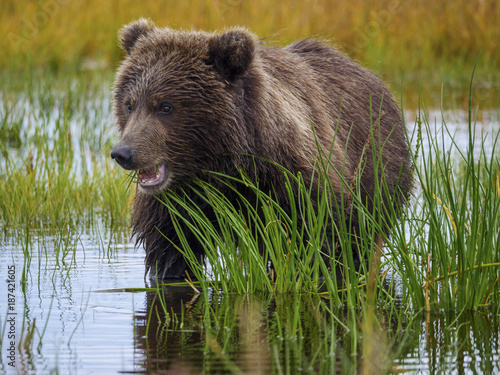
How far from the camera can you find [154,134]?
5.06 meters

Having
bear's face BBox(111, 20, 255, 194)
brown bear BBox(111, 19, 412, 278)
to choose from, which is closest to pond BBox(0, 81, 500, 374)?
brown bear BBox(111, 19, 412, 278)

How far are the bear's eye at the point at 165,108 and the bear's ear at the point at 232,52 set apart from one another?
0.39 meters

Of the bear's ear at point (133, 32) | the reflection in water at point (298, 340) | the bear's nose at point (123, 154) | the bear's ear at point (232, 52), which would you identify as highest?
the bear's ear at point (133, 32)

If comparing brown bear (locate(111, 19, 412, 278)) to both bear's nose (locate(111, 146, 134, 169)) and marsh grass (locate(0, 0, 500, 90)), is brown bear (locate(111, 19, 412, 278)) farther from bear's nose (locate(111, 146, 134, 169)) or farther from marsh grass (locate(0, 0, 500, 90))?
marsh grass (locate(0, 0, 500, 90))

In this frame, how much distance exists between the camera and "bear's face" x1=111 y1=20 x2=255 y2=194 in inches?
201

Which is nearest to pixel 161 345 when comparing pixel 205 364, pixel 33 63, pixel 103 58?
pixel 205 364

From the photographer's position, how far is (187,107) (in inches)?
203

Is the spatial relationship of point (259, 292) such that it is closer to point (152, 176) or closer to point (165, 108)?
point (152, 176)

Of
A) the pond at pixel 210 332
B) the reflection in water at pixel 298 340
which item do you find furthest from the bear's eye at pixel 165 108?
the reflection in water at pixel 298 340

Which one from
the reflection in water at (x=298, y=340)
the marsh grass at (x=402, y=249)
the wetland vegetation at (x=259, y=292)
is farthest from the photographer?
the marsh grass at (x=402, y=249)

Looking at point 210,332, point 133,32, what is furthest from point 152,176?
point 210,332

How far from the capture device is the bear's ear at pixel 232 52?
5.15m

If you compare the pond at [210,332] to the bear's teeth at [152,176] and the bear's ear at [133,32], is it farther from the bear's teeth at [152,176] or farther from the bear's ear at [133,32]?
the bear's ear at [133,32]

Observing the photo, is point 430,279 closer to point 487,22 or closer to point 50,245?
point 50,245
